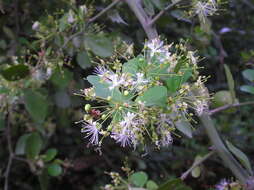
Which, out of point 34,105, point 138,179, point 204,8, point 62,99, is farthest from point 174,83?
point 62,99

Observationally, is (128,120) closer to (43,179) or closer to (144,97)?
(144,97)

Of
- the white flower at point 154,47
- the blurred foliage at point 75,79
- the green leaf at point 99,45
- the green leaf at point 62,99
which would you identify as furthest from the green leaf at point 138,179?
the green leaf at point 62,99

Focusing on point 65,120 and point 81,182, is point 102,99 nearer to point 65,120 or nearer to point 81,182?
point 65,120

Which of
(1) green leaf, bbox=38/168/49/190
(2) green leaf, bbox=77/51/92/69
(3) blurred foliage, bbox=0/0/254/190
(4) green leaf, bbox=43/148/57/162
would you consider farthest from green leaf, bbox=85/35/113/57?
(1) green leaf, bbox=38/168/49/190

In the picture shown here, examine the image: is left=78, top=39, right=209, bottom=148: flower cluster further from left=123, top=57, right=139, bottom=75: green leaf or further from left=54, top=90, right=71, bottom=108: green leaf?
left=54, top=90, right=71, bottom=108: green leaf

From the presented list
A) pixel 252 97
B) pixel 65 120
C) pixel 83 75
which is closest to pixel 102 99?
pixel 83 75

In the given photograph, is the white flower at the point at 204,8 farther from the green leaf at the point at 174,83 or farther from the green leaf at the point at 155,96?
the green leaf at the point at 155,96
